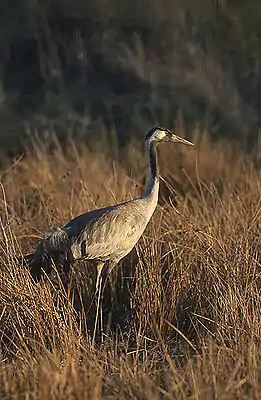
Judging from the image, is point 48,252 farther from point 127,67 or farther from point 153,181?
point 127,67

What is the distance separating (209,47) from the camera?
12641 mm

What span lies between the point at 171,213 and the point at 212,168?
353 cm

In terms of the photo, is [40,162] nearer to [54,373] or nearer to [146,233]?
[146,233]

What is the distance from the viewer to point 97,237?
218 inches

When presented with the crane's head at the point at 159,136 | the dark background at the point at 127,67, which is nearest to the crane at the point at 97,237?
the crane's head at the point at 159,136

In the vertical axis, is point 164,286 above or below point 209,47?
below

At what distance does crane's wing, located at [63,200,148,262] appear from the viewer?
5.50 metres

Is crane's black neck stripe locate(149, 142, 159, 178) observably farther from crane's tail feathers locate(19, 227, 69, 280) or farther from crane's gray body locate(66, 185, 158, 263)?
crane's tail feathers locate(19, 227, 69, 280)

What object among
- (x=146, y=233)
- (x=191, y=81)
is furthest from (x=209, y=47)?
(x=146, y=233)

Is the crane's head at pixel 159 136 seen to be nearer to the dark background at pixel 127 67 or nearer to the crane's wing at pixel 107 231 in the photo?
the crane's wing at pixel 107 231

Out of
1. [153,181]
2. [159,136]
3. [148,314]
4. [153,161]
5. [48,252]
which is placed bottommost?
[148,314]

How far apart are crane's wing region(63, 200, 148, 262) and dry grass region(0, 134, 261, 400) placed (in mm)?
125

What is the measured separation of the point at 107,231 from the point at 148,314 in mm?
701

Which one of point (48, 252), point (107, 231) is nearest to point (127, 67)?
point (107, 231)
